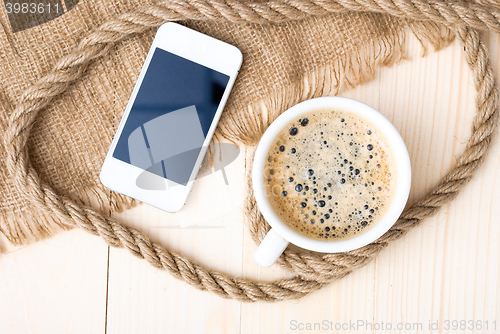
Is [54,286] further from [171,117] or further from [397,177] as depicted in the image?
[397,177]

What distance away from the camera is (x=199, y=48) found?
1.94 ft

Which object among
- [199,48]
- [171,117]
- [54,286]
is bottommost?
[54,286]

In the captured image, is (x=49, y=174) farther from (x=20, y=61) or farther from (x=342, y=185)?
(x=342, y=185)

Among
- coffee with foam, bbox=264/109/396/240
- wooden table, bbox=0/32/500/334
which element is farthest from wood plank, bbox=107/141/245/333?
coffee with foam, bbox=264/109/396/240

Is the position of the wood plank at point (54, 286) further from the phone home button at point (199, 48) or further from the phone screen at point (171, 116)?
the phone home button at point (199, 48)

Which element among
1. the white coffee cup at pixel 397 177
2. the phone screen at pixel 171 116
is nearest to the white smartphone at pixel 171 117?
the phone screen at pixel 171 116

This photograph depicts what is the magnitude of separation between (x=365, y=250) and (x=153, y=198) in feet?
1.11

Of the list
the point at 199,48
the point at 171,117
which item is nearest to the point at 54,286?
the point at 171,117

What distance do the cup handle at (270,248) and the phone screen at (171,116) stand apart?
0.17 m

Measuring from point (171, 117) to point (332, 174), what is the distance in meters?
0.26

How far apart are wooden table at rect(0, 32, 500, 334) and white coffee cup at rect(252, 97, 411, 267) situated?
111mm

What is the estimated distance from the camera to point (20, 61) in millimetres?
608

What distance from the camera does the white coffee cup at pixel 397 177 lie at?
497 millimetres

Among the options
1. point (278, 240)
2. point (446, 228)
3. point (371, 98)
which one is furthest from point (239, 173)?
point (446, 228)
